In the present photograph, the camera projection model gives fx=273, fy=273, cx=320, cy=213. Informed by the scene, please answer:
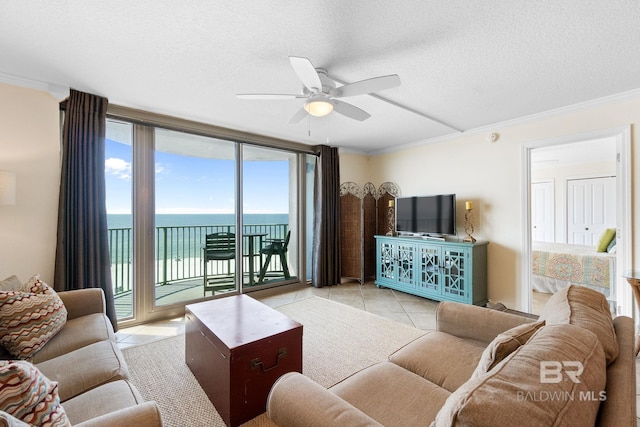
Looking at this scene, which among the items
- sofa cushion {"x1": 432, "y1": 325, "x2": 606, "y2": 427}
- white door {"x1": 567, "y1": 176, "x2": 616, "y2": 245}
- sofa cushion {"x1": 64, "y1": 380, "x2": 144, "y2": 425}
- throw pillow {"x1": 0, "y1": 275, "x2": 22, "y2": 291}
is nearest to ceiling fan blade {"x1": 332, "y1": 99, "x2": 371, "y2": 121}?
sofa cushion {"x1": 432, "y1": 325, "x2": 606, "y2": 427}

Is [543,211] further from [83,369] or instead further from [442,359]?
[83,369]

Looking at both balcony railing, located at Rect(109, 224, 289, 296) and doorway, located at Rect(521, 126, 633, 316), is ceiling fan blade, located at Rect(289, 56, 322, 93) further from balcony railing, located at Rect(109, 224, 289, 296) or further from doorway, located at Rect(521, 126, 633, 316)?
doorway, located at Rect(521, 126, 633, 316)

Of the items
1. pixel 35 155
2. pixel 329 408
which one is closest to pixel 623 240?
pixel 329 408

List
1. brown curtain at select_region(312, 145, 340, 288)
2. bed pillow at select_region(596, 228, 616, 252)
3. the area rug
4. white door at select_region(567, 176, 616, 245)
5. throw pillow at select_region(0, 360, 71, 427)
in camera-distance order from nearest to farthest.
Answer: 1. throw pillow at select_region(0, 360, 71, 427)
2. the area rug
3. bed pillow at select_region(596, 228, 616, 252)
4. brown curtain at select_region(312, 145, 340, 288)
5. white door at select_region(567, 176, 616, 245)

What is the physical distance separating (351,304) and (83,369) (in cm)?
282

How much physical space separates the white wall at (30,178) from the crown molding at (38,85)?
1.7 inches

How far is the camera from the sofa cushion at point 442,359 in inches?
52.1

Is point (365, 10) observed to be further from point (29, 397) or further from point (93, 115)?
point (93, 115)

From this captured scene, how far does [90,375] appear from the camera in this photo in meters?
1.32

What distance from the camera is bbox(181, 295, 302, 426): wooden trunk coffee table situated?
1.56 m

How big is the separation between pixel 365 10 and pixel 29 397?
211 cm

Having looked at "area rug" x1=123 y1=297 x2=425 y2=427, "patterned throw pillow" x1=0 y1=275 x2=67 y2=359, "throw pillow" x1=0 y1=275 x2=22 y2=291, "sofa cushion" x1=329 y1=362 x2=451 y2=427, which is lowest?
"area rug" x1=123 y1=297 x2=425 y2=427

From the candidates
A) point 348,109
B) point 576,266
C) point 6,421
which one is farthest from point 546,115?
point 6,421

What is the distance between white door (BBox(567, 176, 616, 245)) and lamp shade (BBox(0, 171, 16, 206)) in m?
8.72
